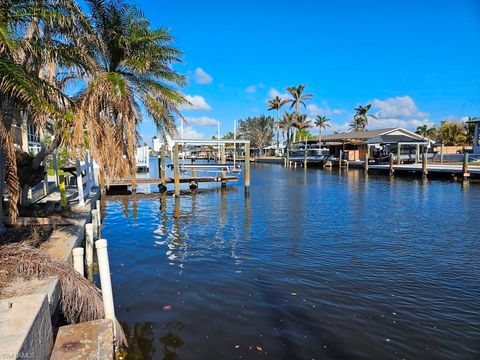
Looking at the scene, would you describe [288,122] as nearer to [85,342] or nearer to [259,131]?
[259,131]

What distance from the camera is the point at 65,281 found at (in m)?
5.54

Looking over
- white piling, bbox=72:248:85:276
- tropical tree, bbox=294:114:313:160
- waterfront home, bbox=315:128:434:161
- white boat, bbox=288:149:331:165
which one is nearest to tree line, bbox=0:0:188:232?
white piling, bbox=72:248:85:276

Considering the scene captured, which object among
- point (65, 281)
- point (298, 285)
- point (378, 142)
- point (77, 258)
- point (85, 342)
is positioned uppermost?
point (378, 142)

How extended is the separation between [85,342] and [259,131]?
109 meters

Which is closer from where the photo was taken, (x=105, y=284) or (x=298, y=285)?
(x=105, y=284)

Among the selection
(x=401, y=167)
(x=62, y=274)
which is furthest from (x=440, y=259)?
(x=401, y=167)

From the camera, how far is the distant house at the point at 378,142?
155 ft

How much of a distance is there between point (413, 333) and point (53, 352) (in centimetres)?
548

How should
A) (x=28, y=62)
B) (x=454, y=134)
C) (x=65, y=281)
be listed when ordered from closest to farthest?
1. (x=65, y=281)
2. (x=28, y=62)
3. (x=454, y=134)

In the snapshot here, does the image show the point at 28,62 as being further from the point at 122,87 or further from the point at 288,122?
the point at 288,122

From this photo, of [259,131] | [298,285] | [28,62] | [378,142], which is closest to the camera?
[298,285]

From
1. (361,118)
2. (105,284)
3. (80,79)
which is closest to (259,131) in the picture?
(361,118)

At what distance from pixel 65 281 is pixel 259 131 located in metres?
109

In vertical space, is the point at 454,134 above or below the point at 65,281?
above
